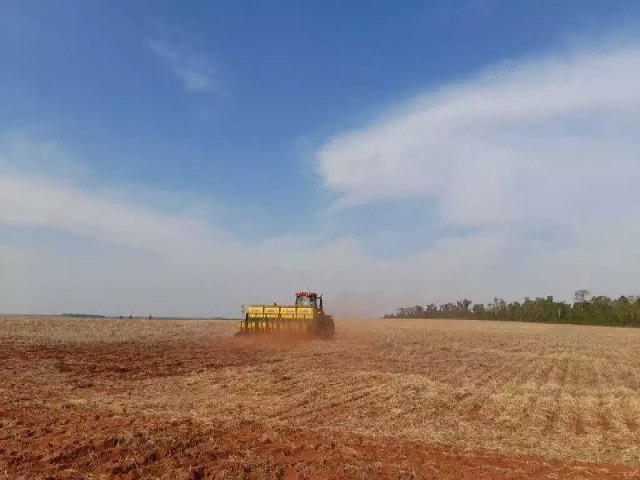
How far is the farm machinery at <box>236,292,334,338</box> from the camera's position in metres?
35.0

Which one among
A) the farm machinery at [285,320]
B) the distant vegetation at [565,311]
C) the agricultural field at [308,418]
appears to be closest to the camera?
the agricultural field at [308,418]

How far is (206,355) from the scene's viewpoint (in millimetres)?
25203

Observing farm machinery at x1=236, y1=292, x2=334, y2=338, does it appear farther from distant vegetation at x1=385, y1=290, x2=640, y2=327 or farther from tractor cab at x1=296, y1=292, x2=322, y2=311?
distant vegetation at x1=385, y1=290, x2=640, y2=327

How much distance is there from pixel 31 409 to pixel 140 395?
3.10 metres

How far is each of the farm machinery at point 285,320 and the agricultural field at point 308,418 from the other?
34.8 ft

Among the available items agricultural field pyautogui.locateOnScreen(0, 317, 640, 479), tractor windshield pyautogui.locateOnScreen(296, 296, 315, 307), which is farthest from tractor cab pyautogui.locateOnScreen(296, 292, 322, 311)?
agricultural field pyautogui.locateOnScreen(0, 317, 640, 479)

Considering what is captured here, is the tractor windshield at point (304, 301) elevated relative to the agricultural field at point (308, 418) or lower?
elevated

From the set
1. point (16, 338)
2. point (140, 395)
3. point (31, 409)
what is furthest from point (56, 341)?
point (31, 409)

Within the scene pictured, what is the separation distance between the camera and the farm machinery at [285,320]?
35031 millimetres

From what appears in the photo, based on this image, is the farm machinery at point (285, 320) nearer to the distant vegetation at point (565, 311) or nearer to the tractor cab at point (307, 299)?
the tractor cab at point (307, 299)

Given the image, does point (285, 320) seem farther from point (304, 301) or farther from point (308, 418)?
point (308, 418)

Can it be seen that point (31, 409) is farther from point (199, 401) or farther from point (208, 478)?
point (208, 478)

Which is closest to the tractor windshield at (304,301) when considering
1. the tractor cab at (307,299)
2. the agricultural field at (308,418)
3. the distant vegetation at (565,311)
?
the tractor cab at (307,299)

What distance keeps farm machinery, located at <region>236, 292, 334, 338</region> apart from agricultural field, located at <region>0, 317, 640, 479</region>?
10.6 metres
